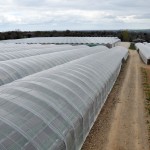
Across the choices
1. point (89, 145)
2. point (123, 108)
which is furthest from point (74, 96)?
point (123, 108)

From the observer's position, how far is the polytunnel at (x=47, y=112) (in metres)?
9.29

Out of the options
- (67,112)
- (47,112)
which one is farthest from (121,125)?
(47,112)

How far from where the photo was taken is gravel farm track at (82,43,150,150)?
15.6m

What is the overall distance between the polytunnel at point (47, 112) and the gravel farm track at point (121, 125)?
996 mm

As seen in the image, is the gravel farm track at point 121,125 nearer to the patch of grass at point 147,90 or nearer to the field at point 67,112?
the field at point 67,112

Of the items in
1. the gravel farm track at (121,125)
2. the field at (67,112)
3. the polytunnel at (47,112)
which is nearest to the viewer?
the polytunnel at (47,112)

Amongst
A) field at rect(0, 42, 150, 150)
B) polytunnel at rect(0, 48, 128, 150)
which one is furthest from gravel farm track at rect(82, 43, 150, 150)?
polytunnel at rect(0, 48, 128, 150)

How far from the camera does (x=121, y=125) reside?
61.1 ft

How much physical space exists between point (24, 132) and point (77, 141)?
4.13 metres

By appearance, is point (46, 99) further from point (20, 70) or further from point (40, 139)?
point (20, 70)

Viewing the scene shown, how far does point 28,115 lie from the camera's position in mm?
10516

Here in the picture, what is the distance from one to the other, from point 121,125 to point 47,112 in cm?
840

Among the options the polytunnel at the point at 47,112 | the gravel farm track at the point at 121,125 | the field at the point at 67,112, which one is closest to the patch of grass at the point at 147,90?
the field at the point at 67,112

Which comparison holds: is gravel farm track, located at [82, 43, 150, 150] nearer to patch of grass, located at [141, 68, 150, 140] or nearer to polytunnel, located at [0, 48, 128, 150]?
patch of grass, located at [141, 68, 150, 140]
